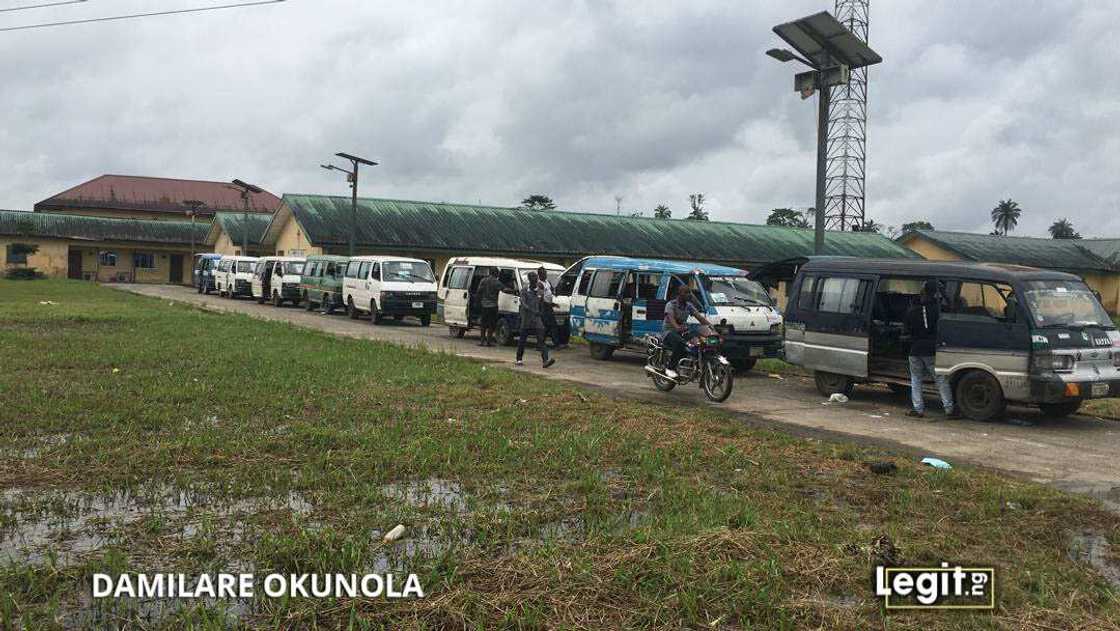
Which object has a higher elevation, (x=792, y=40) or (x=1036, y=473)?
(x=792, y=40)

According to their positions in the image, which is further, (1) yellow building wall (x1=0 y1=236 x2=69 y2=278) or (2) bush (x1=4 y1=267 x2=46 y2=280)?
(1) yellow building wall (x1=0 y1=236 x2=69 y2=278)

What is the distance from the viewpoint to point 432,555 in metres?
5.12

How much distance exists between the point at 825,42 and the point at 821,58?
0.28m

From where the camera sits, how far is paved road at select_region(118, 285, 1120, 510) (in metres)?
8.55

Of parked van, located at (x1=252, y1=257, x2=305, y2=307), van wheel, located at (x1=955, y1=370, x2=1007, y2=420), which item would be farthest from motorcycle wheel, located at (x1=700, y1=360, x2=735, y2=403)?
parked van, located at (x1=252, y1=257, x2=305, y2=307)

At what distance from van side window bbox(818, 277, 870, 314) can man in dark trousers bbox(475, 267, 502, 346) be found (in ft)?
26.9

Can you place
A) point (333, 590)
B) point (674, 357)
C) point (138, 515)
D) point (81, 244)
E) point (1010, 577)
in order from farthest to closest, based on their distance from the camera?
point (81, 244)
point (674, 357)
point (138, 515)
point (1010, 577)
point (333, 590)

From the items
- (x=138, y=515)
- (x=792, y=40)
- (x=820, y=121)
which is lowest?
(x=138, y=515)

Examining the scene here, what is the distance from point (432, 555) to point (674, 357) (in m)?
8.47

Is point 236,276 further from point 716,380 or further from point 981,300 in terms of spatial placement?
point 981,300

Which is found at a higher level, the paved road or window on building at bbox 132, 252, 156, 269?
window on building at bbox 132, 252, 156, 269

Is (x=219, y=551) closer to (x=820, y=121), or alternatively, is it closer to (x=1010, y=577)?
(x=1010, y=577)

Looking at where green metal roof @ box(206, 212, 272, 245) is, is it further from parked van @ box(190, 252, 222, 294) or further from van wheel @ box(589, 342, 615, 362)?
van wheel @ box(589, 342, 615, 362)

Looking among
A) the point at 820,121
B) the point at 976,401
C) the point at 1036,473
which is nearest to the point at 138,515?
the point at 1036,473
